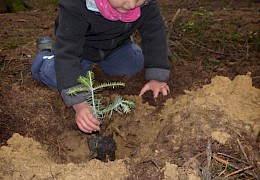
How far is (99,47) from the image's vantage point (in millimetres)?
3332

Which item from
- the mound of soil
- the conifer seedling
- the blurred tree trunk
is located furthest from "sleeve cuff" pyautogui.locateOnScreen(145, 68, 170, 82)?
the blurred tree trunk

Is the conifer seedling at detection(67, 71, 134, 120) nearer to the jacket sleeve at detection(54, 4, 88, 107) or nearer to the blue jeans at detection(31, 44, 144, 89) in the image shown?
the jacket sleeve at detection(54, 4, 88, 107)

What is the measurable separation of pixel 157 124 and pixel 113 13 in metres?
0.75

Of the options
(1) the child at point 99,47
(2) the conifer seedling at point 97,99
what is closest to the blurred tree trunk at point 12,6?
(1) the child at point 99,47

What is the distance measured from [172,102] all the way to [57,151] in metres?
0.80

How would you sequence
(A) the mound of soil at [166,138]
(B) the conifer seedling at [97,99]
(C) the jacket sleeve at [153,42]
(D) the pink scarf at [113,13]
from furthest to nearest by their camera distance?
1. (C) the jacket sleeve at [153,42]
2. (D) the pink scarf at [113,13]
3. (B) the conifer seedling at [97,99]
4. (A) the mound of soil at [166,138]

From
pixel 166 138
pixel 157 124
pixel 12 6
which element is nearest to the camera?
pixel 166 138

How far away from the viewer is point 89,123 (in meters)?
2.58

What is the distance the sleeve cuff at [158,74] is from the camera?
3.08 m

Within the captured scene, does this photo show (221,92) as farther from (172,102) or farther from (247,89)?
(172,102)

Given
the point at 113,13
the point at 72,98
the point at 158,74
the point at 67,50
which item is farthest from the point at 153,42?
the point at 72,98

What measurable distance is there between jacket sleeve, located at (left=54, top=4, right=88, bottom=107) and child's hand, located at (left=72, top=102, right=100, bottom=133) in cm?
11

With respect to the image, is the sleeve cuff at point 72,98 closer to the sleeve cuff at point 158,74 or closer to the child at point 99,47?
the child at point 99,47

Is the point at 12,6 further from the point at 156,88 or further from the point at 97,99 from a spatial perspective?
the point at 97,99
